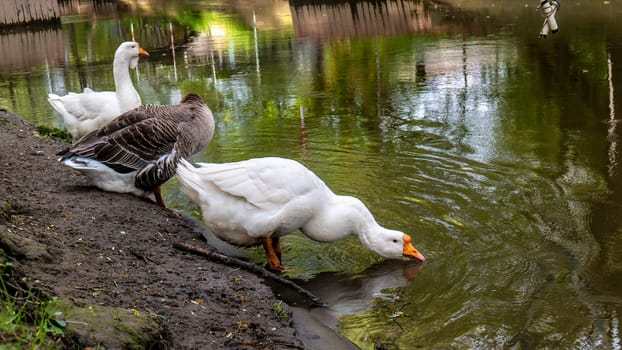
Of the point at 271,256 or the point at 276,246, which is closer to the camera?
the point at 271,256

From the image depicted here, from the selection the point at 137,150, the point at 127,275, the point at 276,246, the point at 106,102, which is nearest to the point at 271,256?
the point at 276,246

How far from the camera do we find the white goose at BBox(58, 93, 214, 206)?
7.02 metres

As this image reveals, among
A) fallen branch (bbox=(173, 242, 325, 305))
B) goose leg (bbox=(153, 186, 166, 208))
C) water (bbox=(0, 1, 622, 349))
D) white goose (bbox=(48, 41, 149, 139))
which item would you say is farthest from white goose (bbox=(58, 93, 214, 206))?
white goose (bbox=(48, 41, 149, 139))

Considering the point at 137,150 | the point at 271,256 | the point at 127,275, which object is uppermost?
the point at 137,150

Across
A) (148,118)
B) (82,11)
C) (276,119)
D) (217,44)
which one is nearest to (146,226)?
(148,118)

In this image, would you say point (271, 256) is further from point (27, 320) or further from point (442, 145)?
point (442, 145)

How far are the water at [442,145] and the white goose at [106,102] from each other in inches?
50.1

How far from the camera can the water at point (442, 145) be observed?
5.38m

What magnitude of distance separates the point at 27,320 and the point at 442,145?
684 cm

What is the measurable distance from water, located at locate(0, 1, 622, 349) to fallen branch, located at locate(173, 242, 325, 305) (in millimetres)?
248

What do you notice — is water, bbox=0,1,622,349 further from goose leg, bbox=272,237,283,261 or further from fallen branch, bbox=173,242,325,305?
fallen branch, bbox=173,242,325,305

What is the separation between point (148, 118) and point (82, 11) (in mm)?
37954

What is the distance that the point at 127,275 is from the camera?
4.92 metres

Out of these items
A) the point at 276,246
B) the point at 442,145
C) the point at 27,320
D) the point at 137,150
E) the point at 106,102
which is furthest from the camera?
the point at 106,102
